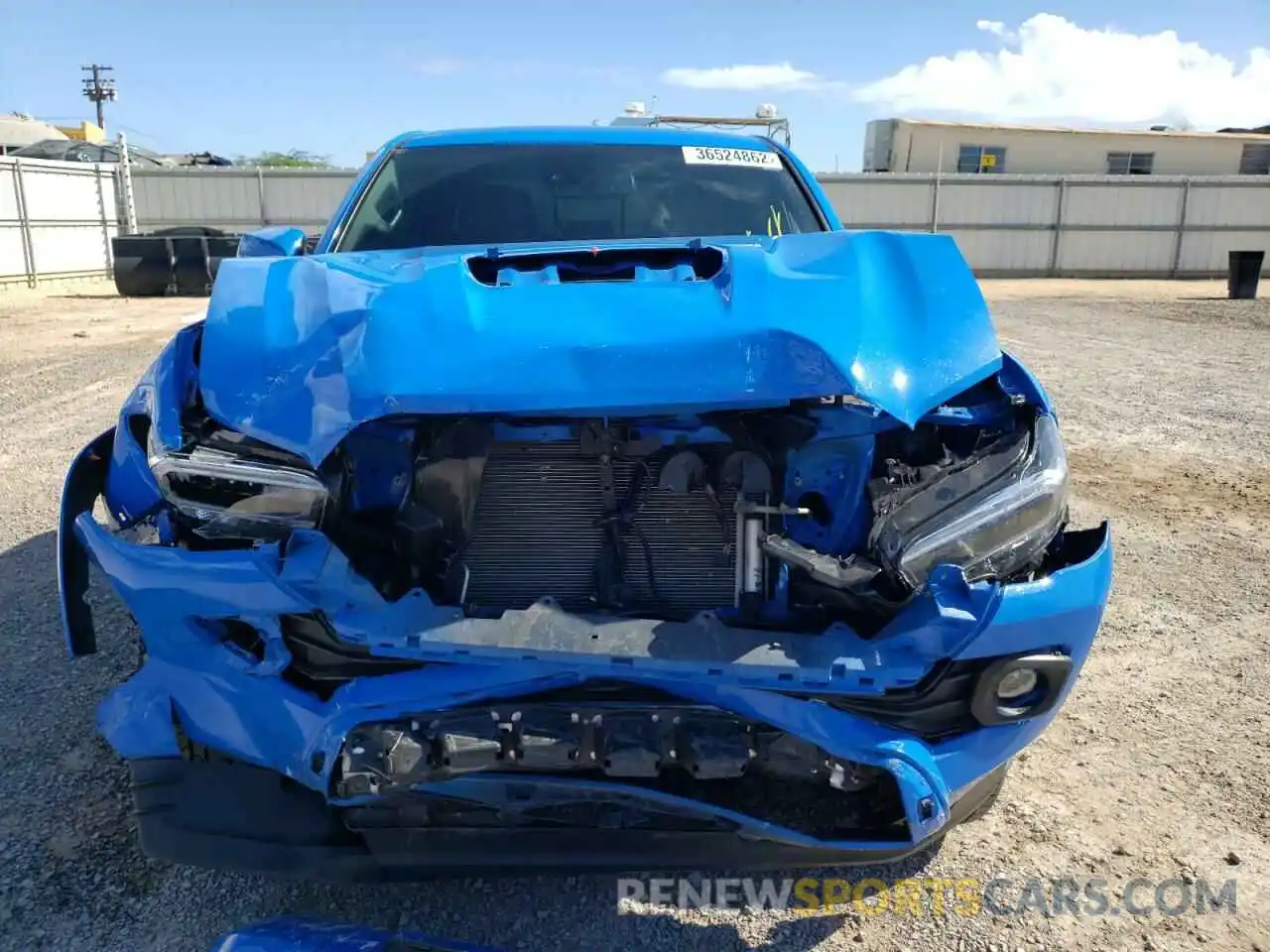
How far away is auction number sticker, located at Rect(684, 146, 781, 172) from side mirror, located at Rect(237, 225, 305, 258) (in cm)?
152

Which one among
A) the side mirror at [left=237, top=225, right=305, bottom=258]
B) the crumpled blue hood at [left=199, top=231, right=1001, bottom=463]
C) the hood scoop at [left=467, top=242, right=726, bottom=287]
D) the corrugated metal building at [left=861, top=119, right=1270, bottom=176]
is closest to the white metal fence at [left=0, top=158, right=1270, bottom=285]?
the corrugated metal building at [left=861, top=119, right=1270, bottom=176]

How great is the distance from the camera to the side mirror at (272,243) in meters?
3.36

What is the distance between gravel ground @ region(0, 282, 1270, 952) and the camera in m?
2.22

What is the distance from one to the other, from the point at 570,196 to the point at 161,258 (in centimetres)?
1549

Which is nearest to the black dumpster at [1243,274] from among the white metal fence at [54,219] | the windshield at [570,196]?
the windshield at [570,196]

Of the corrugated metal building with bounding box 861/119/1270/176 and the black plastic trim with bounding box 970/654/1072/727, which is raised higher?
the corrugated metal building with bounding box 861/119/1270/176

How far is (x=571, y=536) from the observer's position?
7.05 ft

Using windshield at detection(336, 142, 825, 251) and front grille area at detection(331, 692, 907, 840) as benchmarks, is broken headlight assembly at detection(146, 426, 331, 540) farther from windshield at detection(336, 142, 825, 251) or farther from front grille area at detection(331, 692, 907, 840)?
windshield at detection(336, 142, 825, 251)

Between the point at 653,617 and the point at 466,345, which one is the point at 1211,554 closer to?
the point at 653,617

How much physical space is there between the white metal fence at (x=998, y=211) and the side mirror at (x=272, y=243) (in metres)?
19.3

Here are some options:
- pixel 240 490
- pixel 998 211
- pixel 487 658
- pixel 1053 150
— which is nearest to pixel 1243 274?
pixel 998 211

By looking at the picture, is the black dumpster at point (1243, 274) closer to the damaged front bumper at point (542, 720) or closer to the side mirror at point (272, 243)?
the side mirror at point (272, 243)

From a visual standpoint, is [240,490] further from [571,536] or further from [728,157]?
[728,157]

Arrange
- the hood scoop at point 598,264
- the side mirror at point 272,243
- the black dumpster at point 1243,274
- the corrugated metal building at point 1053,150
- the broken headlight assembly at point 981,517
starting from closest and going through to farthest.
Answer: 1. the broken headlight assembly at point 981,517
2. the hood scoop at point 598,264
3. the side mirror at point 272,243
4. the black dumpster at point 1243,274
5. the corrugated metal building at point 1053,150
